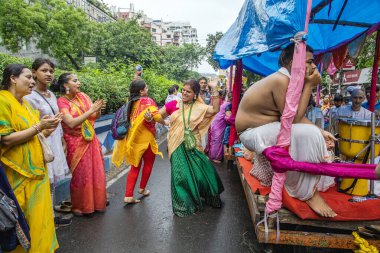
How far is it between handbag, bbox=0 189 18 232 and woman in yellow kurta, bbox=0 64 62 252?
295mm

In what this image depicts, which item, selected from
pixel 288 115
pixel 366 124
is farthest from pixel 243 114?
pixel 366 124

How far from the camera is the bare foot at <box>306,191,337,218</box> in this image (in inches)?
100.0

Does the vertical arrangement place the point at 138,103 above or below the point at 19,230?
above

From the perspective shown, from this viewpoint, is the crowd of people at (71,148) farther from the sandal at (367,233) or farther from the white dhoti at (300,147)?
the sandal at (367,233)

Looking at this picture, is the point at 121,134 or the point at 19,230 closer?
the point at 19,230

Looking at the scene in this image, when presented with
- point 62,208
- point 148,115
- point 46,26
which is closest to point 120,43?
point 46,26

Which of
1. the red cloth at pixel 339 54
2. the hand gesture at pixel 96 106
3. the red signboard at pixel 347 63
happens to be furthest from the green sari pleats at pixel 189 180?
the red signboard at pixel 347 63

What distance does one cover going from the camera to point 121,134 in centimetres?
448

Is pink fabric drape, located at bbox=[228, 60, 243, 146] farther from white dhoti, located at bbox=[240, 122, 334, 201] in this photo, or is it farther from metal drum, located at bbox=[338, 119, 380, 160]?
white dhoti, located at bbox=[240, 122, 334, 201]

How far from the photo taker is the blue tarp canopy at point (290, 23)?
8.32ft

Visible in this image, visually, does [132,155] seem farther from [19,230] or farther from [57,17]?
[57,17]

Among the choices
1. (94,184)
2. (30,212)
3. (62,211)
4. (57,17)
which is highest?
(57,17)

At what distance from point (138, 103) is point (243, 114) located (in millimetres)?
2083

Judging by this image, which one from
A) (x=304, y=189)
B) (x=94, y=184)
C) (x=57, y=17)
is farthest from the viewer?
(x=57, y=17)
